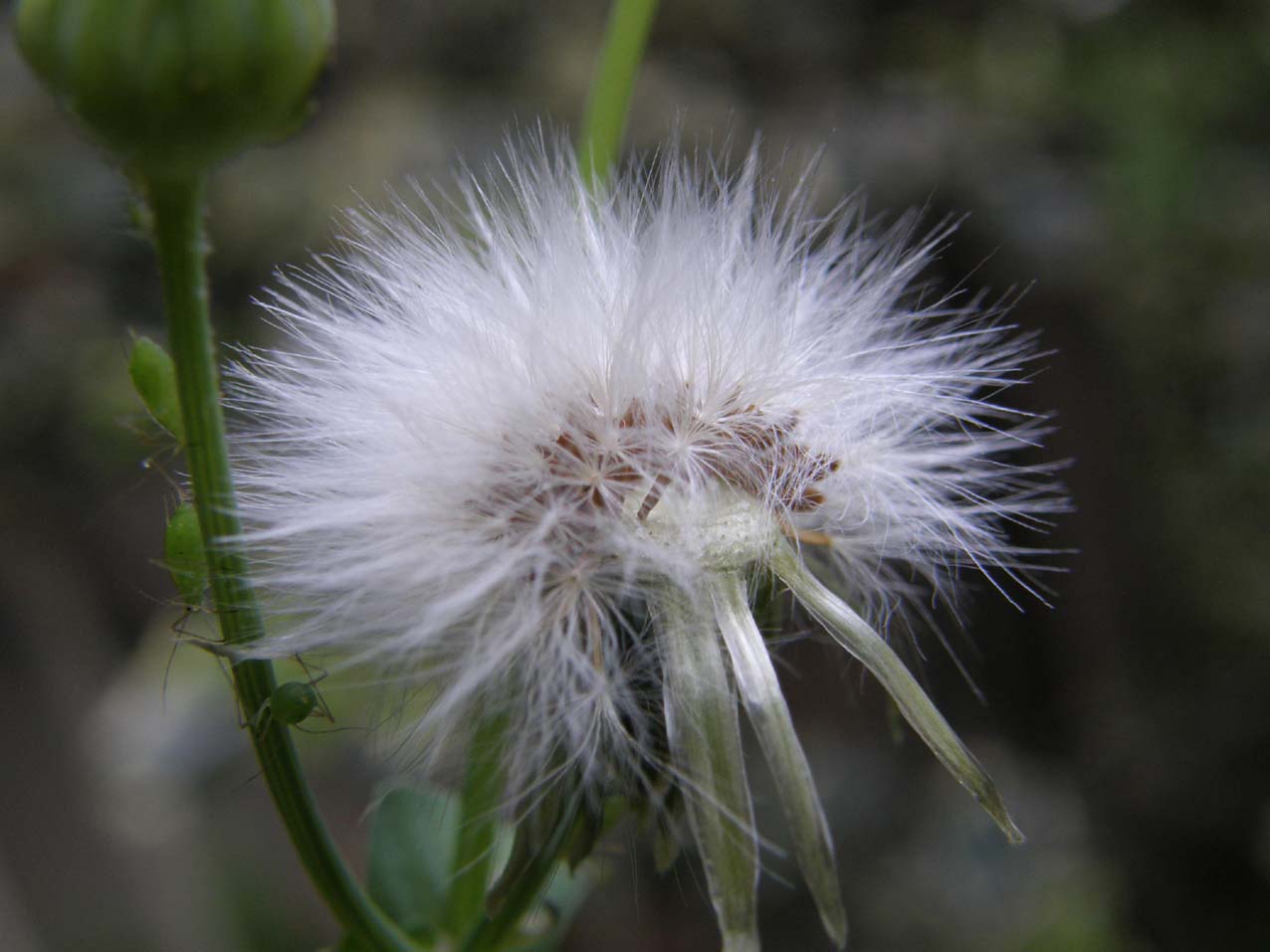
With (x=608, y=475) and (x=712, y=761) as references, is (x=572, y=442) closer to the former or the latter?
(x=608, y=475)

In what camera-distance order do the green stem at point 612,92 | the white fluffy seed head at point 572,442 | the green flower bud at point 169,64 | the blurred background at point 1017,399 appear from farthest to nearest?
the blurred background at point 1017,399 → the green stem at point 612,92 → the white fluffy seed head at point 572,442 → the green flower bud at point 169,64

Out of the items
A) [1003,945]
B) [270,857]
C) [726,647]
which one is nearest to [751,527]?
[726,647]

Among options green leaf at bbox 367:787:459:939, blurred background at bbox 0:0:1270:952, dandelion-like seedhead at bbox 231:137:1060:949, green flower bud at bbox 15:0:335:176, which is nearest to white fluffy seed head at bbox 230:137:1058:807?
dandelion-like seedhead at bbox 231:137:1060:949

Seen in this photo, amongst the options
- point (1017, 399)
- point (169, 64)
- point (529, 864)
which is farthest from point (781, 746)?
point (1017, 399)

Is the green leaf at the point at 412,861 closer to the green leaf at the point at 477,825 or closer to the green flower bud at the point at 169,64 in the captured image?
the green leaf at the point at 477,825

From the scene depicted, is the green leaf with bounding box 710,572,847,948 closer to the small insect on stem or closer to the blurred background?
the small insect on stem

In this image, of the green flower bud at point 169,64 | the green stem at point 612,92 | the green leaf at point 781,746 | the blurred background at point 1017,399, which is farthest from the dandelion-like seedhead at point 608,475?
the blurred background at point 1017,399
